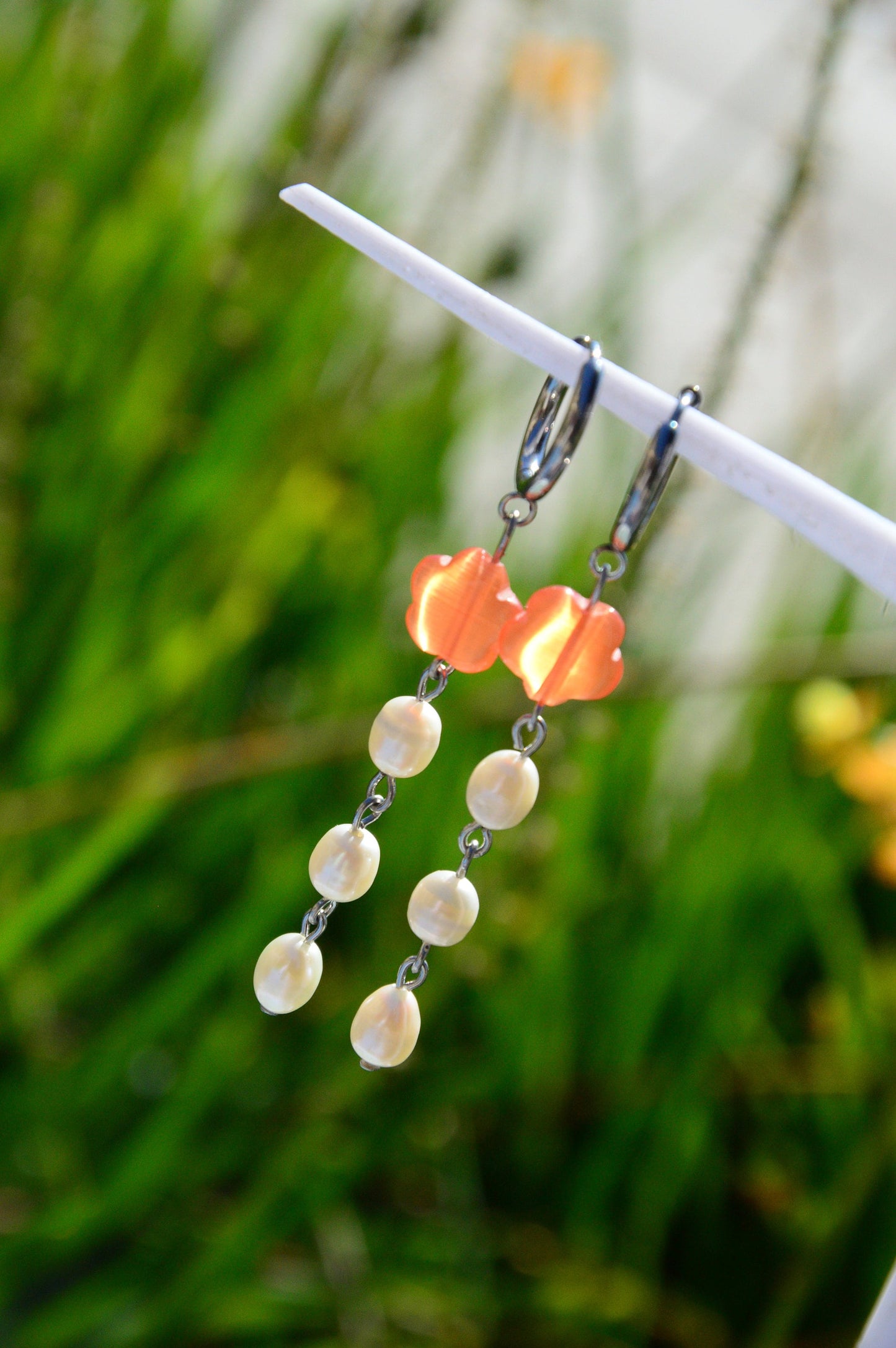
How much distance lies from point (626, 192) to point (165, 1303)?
21.6 inches

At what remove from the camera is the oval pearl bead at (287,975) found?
0.24 meters

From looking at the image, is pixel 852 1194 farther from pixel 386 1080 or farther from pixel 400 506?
pixel 400 506

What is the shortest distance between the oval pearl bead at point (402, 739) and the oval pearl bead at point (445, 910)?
23 mm

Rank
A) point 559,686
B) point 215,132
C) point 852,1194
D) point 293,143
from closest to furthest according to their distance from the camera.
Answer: point 559,686, point 852,1194, point 293,143, point 215,132

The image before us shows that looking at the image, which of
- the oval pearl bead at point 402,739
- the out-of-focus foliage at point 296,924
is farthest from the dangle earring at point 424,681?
the out-of-focus foliage at point 296,924

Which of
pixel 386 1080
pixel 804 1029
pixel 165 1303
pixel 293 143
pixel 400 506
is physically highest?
pixel 293 143

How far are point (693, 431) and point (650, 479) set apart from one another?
11mm

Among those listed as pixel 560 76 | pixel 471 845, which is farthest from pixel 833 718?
pixel 560 76

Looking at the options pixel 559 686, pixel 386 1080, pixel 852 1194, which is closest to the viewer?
pixel 559 686

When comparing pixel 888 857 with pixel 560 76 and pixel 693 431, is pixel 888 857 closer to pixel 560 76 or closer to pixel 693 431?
pixel 693 431

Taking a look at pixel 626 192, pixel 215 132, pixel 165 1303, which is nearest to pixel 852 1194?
pixel 165 1303

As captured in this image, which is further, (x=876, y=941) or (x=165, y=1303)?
(x=876, y=941)

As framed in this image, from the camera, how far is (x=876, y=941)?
0.61m

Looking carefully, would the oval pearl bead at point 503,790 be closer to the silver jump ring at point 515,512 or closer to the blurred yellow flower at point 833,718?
the silver jump ring at point 515,512
